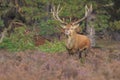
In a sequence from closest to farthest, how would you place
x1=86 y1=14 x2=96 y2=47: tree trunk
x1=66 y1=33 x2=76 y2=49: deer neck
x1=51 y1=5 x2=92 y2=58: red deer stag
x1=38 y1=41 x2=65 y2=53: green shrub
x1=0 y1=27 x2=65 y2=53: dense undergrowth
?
x1=51 y1=5 x2=92 y2=58: red deer stag
x1=66 y1=33 x2=76 y2=49: deer neck
x1=38 y1=41 x2=65 y2=53: green shrub
x1=0 y1=27 x2=65 y2=53: dense undergrowth
x1=86 y1=14 x2=96 y2=47: tree trunk

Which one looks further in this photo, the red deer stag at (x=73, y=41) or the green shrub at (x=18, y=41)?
the green shrub at (x=18, y=41)

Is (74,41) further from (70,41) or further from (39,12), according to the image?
(39,12)

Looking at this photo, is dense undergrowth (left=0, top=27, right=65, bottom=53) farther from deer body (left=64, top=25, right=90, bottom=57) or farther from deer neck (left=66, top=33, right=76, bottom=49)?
deer neck (left=66, top=33, right=76, bottom=49)

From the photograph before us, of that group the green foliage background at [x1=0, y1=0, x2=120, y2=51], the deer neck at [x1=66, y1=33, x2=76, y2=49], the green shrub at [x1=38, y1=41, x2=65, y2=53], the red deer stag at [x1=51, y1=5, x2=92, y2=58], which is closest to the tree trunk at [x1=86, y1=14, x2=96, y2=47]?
the green foliage background at [x1=0, y1=0, x2=120, y2=51]

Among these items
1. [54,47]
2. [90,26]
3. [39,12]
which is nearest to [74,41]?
[54,47]

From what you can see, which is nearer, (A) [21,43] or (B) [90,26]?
(A) [21,43]

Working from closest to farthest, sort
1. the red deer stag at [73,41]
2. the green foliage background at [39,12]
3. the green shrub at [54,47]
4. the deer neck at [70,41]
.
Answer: the red deer stag at [73,41] < the deer neck at [70,41] < the green shrub at [54,47] < the green foliage background at [39,12]

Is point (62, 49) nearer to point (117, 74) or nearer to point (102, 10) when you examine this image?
point (102, 10)

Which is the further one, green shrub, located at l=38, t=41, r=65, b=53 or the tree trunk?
the tree trunk

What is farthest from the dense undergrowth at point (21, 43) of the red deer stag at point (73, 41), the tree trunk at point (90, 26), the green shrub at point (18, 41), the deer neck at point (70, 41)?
the deer neck at point (70, 41)

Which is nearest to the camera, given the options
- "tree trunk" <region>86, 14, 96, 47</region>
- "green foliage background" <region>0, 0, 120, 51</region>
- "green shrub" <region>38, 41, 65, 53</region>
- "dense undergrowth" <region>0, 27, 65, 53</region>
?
"green shrub" <region>38, 41, 65, 53</region>

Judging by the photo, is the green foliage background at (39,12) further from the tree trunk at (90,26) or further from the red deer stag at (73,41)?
the red deer stag at (73,41)

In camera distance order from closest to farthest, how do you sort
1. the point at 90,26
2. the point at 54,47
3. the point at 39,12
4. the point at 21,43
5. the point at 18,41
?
1. the point at 21,43
2. the point at 54,47
3. the point at 18,41
4. the point at 39,12
5. the point at 90,26

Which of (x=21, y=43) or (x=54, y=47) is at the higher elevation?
(x=21, y=43)
